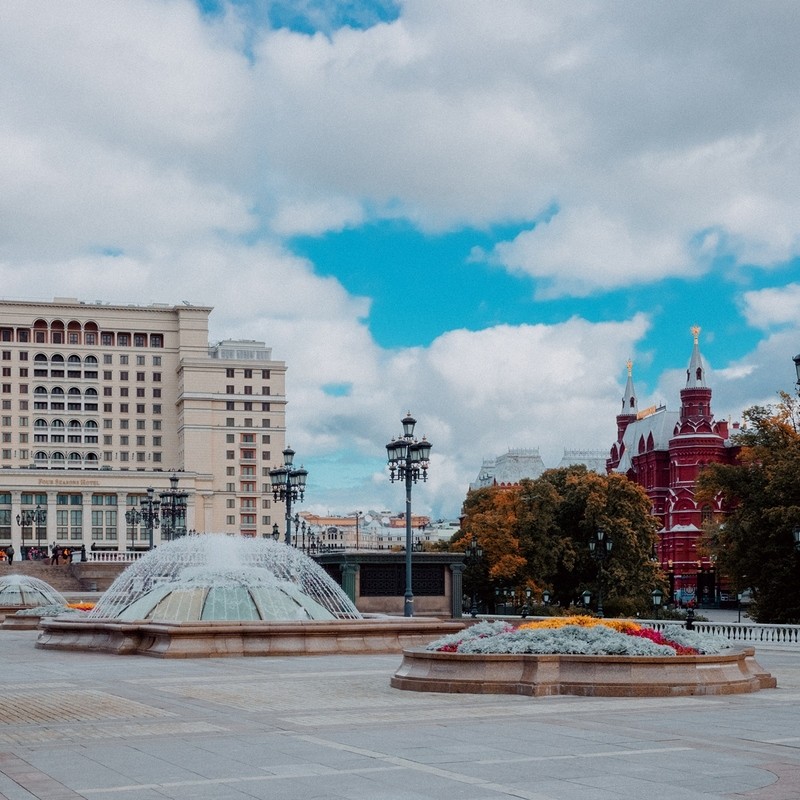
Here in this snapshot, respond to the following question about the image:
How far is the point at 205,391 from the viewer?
5423 inches

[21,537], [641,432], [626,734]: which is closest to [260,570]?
[626,734]

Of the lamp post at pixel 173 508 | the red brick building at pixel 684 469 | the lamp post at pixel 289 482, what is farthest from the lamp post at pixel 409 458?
the red brick building at pixel 684 469

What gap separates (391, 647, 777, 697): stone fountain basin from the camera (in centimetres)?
1551

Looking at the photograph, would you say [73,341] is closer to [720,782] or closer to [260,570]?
[260,570]

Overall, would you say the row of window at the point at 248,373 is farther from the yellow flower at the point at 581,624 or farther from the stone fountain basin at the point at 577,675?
the stone fountain basin at the point at 577,675

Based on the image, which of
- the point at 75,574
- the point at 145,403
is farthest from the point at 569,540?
the point at 145,403

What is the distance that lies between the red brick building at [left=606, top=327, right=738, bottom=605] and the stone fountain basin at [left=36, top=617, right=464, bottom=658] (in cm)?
6796

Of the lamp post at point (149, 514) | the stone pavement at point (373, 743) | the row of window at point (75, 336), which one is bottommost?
the stone pavement at point (373, 743)

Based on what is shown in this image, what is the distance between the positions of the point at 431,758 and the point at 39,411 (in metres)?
134

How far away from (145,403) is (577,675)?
130 m

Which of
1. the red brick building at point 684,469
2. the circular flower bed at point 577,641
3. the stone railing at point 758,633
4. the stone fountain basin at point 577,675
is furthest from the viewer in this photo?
the red brick building at point 684,469

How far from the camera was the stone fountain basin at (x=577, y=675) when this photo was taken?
15.5 meters

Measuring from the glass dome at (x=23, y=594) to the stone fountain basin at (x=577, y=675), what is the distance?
31.5 meters

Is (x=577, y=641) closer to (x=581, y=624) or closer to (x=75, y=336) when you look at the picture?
(x=581, y=624)
